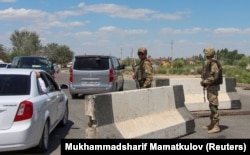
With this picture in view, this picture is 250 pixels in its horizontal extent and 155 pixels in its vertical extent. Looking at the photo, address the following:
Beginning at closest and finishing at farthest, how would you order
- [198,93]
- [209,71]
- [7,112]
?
[7,112], [209,71], [198,93]

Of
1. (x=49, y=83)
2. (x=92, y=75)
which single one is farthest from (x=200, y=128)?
(x=92, y=75)

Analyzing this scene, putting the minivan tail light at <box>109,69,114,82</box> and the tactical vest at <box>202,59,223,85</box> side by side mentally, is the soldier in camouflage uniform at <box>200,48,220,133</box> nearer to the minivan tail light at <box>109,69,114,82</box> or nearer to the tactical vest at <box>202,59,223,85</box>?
the tactical vest at <box>202,59,223,85</box>

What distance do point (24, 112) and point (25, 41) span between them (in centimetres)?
12791

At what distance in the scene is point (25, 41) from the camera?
5172 inches

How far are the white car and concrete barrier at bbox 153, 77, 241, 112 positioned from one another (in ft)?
16.7

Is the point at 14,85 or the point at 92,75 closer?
the point at 14,85

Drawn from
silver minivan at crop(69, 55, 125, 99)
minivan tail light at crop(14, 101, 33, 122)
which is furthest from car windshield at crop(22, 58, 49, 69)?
minivan tail light at crop(14, 101, 33, 122)

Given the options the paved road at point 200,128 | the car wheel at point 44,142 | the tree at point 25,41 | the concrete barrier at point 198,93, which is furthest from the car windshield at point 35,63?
the tree at point 25,41

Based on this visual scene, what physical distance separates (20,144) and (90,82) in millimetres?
10803

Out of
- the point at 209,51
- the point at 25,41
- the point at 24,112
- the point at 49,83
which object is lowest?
the point at 24,112

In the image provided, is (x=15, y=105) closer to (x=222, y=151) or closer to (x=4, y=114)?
(x=4, y=114)

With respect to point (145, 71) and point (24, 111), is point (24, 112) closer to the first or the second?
point (24, 111)

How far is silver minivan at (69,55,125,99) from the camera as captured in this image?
1767 centimetres

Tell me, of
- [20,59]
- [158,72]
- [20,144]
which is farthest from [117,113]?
[158,72]
